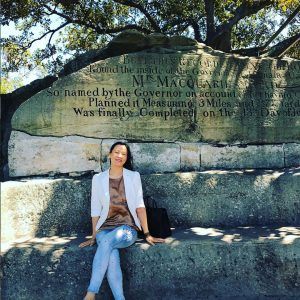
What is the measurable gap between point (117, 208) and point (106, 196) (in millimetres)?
142

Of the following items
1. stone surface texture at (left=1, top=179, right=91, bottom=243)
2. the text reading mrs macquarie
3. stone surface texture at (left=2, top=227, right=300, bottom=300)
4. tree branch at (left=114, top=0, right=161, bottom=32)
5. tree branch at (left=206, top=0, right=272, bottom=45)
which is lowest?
stone surface texture at (left=2, top=227, right=300, bottom=300)

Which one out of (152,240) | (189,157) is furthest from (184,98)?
(152,240)

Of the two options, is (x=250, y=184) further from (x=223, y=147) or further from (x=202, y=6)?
(x=202, y=6)

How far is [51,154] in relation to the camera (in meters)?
4.52

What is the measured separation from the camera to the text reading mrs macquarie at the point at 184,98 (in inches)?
183

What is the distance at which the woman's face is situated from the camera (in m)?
3.81

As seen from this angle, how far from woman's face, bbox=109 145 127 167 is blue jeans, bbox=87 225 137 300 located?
58 centimetres

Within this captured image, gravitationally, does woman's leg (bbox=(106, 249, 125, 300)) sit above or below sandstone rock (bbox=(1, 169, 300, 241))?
below

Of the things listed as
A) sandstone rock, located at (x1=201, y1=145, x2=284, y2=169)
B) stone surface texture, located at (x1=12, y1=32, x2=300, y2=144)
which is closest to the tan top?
stone surface texture, located at (x1=12, y1=32, x2=300, y2=144)

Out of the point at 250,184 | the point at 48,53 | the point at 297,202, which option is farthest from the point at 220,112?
the point at 48,53

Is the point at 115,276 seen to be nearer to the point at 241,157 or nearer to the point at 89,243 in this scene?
the point at 89,243

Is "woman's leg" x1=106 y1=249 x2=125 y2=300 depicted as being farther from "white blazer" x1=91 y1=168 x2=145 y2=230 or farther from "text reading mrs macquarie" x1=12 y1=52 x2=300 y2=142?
"text reading mrs macquarie" x1=12 y1=52 x2=300 y2=142

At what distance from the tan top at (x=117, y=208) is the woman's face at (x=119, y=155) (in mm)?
136

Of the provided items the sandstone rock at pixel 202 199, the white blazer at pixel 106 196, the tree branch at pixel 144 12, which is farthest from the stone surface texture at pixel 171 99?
the tree branch at pixel 144 12
